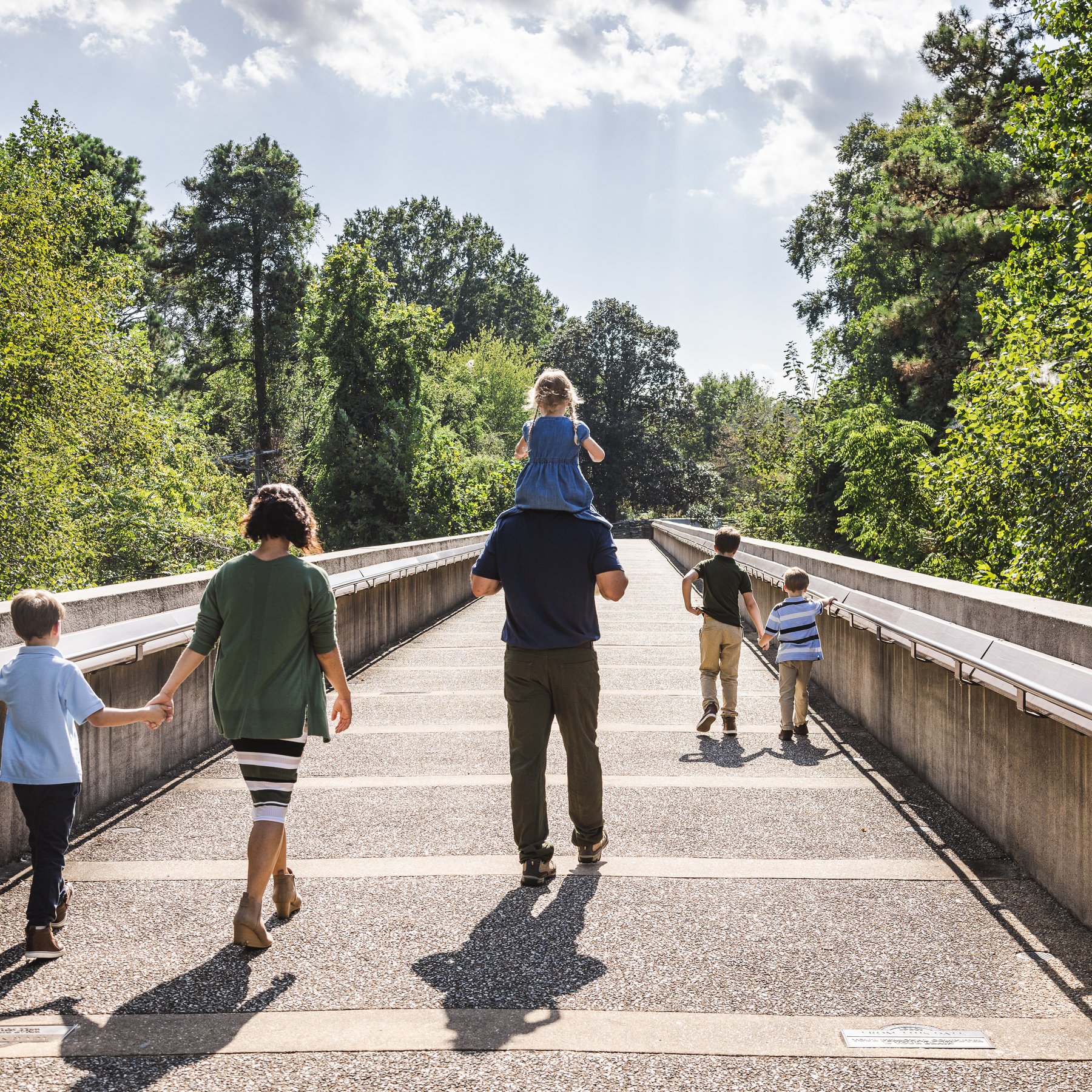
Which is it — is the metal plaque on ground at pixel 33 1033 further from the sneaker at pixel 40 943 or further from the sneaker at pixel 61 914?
the sneaker at pixel 61 914

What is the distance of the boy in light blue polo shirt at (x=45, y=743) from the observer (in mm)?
3885

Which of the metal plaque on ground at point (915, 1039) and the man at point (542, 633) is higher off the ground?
the man at point (542, 633)

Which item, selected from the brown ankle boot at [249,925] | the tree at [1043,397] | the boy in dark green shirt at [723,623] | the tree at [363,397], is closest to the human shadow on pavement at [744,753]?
the boy in dark green shirt at [723,623]

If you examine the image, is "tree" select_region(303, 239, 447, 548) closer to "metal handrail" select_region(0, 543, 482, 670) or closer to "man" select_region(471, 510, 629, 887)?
"metal handrail" select_region(0, 543, 482, 670)

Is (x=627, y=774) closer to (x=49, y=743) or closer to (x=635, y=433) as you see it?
(x=49, y=743)

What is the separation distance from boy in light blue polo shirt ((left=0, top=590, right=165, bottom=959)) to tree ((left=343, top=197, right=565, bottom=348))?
87.1m

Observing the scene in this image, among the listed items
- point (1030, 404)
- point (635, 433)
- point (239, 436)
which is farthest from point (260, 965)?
point (635, 433)

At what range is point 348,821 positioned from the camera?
5.66 meters

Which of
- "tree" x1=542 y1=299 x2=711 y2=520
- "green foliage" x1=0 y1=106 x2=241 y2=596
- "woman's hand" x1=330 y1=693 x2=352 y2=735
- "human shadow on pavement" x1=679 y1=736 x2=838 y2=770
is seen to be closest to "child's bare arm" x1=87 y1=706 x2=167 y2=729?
"woman's hand" x1=330 y1=693 x2=352 y2=735

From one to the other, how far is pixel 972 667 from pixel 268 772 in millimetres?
3182

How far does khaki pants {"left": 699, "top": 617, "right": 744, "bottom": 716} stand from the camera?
8.02 metres

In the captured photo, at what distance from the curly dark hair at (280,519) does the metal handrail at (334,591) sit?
1.30 metres

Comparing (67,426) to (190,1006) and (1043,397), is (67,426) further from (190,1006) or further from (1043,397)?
(190,1006)

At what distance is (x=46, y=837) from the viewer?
12.7 feet
